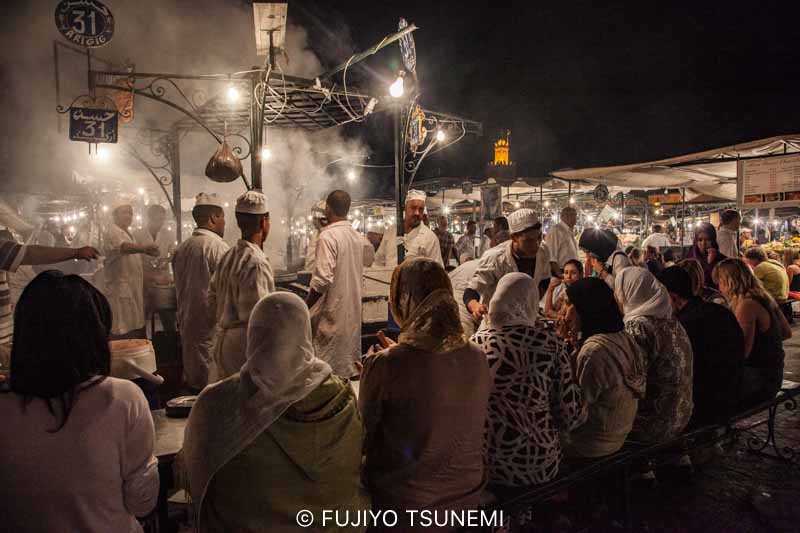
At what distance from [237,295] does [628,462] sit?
9.53 feet

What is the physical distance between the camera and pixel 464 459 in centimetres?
225

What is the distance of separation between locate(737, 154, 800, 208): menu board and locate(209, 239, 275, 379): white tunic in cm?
722

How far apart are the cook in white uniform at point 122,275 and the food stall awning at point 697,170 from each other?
760 cm

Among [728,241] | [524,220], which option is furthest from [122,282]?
[728,241]

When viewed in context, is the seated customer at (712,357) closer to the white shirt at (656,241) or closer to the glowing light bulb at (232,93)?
the glowing light bulb at (232,93)

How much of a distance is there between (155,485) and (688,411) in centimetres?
339

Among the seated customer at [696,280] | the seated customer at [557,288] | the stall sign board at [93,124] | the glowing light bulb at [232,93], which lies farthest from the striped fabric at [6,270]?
the seated customer at [696,280]

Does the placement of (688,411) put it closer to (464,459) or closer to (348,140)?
(464,459)

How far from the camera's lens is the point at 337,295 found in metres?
4.22

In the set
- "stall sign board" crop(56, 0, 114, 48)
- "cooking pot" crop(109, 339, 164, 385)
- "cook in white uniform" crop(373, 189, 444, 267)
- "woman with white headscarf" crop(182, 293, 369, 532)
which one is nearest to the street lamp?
"cook in white uniform" crop(373, 189, 444, 267)

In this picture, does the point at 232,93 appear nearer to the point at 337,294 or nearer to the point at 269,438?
the point at 337,294

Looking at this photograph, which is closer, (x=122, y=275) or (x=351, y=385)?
(x=351, y=385)

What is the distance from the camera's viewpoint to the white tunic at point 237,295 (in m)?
3.42

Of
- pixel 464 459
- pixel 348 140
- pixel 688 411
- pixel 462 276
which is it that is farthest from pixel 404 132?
pixel 348 140
